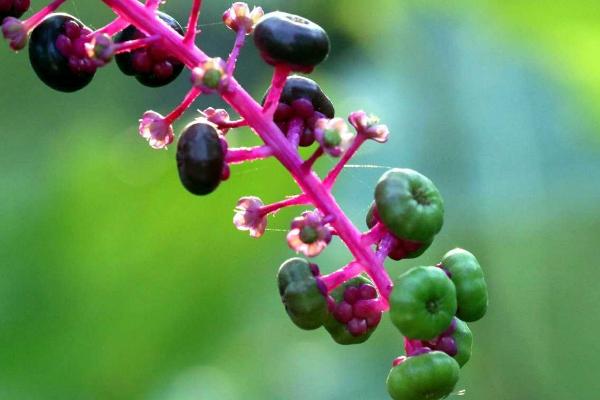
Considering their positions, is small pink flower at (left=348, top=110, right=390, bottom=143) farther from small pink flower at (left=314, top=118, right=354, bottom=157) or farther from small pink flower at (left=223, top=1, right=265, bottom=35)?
small pink flower at (left=223, top=1, right=265, bottom=35)

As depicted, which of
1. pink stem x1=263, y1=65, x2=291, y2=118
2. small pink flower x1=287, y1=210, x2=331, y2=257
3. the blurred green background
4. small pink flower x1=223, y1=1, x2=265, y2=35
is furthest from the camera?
the blurred green background

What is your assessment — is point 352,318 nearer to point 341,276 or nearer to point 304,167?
point 341,276

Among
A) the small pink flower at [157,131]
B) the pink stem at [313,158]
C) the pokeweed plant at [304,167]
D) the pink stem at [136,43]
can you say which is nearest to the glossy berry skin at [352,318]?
the pokeweed plant at [304,167]

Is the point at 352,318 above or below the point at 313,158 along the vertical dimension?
below

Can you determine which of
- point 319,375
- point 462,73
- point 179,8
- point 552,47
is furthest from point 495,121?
point 179,8

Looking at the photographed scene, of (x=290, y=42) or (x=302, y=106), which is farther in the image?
(x=302, y=106)

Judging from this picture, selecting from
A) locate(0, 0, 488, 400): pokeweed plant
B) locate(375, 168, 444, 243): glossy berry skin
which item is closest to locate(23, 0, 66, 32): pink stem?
locate(0, 0, 488, 400): pokeweed plant

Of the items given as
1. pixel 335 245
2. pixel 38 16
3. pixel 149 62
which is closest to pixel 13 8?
pixel 38 16
